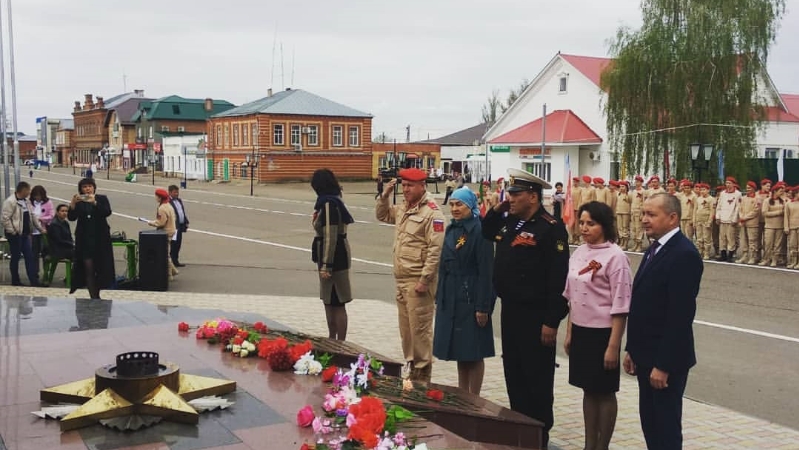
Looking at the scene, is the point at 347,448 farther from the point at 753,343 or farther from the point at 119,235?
the point at 119,235

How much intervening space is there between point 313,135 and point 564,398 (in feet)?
186

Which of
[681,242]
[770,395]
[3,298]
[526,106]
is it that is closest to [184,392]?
[681,242]

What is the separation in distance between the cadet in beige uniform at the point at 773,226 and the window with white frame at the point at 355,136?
49.3 metres

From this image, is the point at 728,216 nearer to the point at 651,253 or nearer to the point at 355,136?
the point at 651,253

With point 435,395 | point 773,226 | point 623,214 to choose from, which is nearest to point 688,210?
point 623,214

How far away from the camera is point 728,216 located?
17672mm

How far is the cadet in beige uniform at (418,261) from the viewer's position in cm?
659

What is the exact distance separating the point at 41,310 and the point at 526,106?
41.3 meters

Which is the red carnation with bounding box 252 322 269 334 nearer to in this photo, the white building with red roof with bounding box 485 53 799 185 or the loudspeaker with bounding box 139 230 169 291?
the loudspeaker with bounding box 139 230 169 291

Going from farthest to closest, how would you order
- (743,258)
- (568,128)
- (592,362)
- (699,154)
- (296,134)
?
(296,134) → (568,128) → (699,154) → (743,258) → (592,362)

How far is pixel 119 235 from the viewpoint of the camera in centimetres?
1395

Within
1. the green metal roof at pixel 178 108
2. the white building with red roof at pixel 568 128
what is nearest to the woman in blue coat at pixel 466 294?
the white building with red roof at pixel 568 128

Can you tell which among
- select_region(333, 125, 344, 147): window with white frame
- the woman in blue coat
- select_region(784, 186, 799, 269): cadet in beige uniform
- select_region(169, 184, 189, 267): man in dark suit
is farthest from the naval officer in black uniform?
select_region(333, 125, 344, 147): window with white frame

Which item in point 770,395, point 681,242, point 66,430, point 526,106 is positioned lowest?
point 770,395
